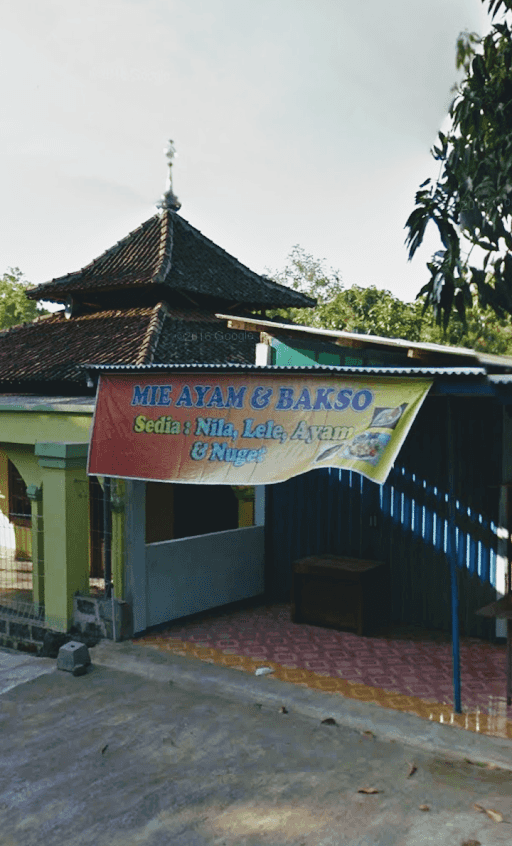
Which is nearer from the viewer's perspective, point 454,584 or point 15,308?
point 454,584

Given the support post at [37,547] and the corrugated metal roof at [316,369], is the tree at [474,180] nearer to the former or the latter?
the corrugated metal roof at [316,369]

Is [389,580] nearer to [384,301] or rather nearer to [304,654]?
[304,654]

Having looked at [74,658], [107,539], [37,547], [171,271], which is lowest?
[74,658]

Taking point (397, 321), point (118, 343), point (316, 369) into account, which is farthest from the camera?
point (397, 321)

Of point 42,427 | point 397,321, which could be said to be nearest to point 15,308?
point 397,321

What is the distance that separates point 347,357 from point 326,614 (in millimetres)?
4484

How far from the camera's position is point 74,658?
8406mm

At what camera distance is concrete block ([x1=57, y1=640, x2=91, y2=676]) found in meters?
8.39

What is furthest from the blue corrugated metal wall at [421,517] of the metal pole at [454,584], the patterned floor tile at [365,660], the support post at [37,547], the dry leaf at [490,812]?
the dry leaf at [490,812]

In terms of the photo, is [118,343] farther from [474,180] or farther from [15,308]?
[15,308]

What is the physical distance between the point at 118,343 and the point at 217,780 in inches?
458

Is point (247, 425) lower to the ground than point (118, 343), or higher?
lower

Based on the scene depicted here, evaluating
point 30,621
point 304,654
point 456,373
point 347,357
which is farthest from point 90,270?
point 456,373

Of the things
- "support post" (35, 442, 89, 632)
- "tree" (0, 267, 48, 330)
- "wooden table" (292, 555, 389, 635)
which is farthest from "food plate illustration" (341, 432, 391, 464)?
"tree" (0, 267, 48, 330)
